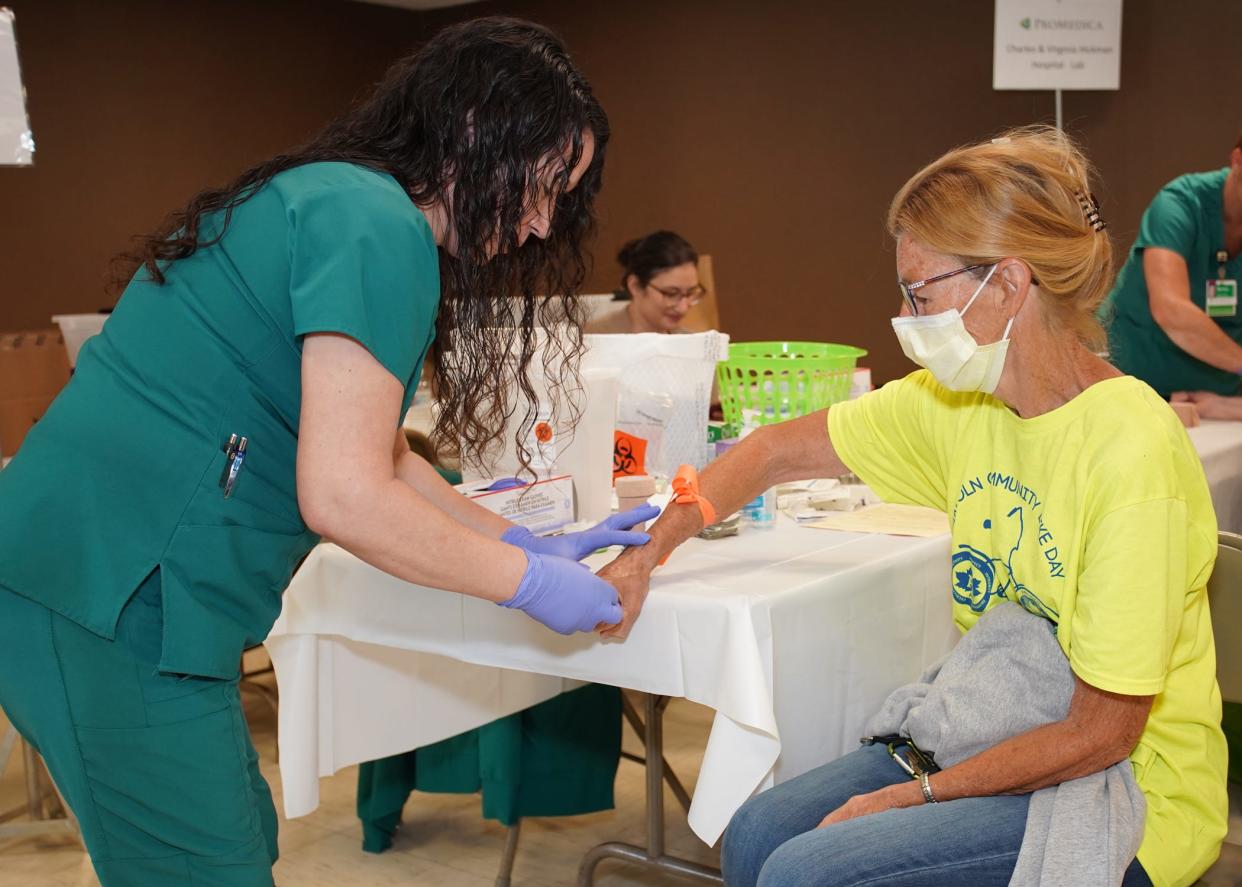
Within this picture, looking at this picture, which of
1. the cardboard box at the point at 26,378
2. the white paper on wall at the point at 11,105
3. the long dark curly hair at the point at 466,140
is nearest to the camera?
the long dark curly hair at the point at 466,140

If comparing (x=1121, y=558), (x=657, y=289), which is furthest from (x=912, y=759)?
(x=657, y=289)

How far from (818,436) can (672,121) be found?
4.99 meters

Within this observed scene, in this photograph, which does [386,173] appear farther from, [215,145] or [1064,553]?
[215,145]

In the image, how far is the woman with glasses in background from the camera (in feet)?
11.9

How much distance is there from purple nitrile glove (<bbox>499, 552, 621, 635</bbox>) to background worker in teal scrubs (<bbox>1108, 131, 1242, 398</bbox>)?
78.6 inches

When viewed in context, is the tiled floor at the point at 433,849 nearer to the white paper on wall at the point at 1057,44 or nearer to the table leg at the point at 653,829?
the table leg at the point at 653,829

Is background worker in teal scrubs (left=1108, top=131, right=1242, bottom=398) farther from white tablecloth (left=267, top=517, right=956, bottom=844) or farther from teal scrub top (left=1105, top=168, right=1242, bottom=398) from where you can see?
white tablecloth (left=267, top=517, right=956, bottom=844)

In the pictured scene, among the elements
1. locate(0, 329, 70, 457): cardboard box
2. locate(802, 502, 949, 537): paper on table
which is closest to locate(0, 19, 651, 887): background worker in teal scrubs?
locate(802, 502, 949, 537): paper on table

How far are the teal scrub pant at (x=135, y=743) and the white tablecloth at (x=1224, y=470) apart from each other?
1.92 meters

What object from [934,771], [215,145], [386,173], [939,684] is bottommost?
[934,771]

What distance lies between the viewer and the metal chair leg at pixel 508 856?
7.57 feet

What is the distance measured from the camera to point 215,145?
6.61 meters

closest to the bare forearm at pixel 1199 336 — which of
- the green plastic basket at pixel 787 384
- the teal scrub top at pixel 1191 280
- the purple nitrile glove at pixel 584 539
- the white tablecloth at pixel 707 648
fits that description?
the teal scrub top at pixel 1191 280

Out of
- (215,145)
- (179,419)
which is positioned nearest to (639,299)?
(179,419)
